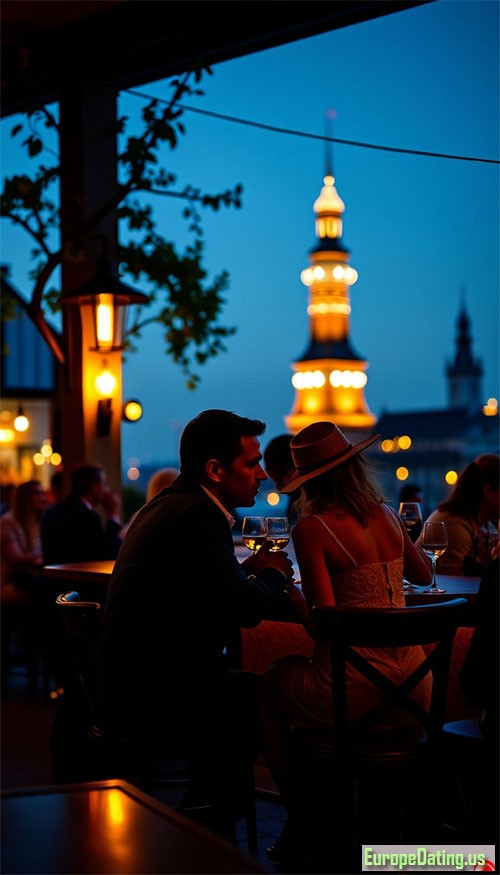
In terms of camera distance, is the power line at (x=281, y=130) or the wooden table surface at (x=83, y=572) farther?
the power line at (x=281, y=130)

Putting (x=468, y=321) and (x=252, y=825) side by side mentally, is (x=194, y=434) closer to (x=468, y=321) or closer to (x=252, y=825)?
(x=252, y=825)

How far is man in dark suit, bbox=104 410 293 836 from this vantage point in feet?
9.43

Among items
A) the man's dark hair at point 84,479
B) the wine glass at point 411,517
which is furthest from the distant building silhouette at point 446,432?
the wine glass at point 411,517

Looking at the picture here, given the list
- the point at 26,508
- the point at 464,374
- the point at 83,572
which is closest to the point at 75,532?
the point at 83,572

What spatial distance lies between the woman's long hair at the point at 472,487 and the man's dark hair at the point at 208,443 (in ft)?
7.06

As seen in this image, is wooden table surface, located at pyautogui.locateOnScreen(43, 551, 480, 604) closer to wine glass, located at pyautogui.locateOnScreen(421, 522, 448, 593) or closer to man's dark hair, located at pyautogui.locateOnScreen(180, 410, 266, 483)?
wine glass, located at pyautogui.locateOnScreen(421, 522, 448, 593)

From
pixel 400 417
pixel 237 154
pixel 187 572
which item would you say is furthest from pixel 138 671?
pixel 400 417

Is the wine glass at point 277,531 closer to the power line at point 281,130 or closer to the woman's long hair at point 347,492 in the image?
the woman's long hair at point 347,492

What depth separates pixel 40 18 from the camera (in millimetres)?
7219

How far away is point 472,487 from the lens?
502cm

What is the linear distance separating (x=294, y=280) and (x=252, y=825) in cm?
9797

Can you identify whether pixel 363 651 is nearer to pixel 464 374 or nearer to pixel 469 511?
pixel 469 511

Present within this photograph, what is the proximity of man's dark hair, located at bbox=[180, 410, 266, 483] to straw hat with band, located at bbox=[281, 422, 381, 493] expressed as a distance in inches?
7.0

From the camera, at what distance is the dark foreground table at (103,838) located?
4.02 feet
